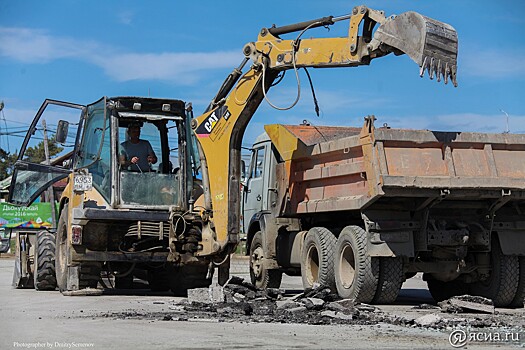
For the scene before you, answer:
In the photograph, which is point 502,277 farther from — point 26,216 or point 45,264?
point 26,216

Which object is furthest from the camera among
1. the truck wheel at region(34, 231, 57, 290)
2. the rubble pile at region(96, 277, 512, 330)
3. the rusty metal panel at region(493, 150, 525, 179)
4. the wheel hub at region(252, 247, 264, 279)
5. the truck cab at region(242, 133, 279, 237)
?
the wheel hub at region(252, 247, 264, 279)

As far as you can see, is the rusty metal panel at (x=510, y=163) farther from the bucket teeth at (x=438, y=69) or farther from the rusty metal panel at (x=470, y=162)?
the bucket teeth at (x=438, y=69)

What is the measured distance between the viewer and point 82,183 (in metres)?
13.8

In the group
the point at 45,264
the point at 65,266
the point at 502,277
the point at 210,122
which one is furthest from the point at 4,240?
the point at 502,277

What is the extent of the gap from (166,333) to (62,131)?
222 inches

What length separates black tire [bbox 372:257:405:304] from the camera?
12.5 m

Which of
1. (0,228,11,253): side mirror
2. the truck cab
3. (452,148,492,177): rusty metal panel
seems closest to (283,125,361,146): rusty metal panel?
the truck cab

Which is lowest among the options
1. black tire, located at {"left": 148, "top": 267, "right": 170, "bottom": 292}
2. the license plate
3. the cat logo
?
black tire, located at {"left": 148, "top": 267, "right": 170, "bottom": 292}

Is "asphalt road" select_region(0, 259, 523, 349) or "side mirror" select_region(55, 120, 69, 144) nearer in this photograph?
"asphalt road" select_region(0, 259, 523, 349)

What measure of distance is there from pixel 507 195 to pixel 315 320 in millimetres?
3635

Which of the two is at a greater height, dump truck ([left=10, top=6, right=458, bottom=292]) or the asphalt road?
dump truck ([left=10, top=6, right=458, bottom=292])

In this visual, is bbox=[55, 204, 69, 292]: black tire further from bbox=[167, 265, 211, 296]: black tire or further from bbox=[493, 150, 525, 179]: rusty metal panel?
bbox=[493, 150, 525, 179]: rusty metal panel

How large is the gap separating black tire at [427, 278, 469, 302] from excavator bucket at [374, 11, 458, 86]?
3915 millimetres

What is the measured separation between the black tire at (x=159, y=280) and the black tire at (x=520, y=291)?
18.7 feet
